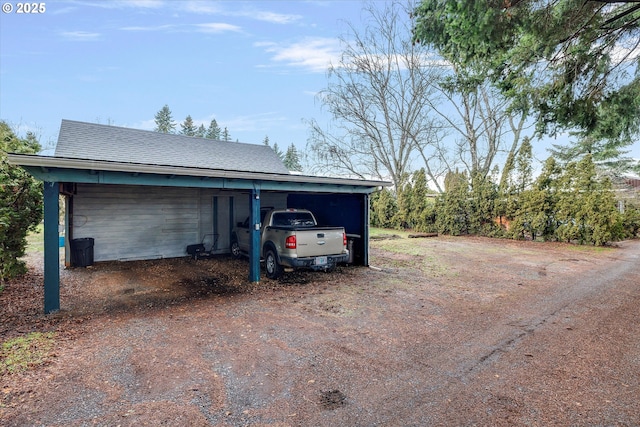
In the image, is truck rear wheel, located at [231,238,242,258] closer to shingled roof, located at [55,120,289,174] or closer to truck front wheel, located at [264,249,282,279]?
shingled roof, located at [55,120,289,174]

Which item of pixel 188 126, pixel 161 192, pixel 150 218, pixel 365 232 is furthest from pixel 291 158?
pixel 365 232

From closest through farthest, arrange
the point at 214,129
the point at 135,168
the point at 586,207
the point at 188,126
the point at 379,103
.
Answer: the point at 135,168
the point at 586,207
the point at 379,103
the point at 188,126
the point at 214,129

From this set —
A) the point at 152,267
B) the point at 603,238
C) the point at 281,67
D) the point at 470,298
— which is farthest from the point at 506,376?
the point at 281,67

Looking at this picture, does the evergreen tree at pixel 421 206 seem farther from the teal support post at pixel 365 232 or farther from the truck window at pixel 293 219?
the truck window at pixel 293 219

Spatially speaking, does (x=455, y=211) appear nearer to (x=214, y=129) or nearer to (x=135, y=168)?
(x=135, y=168)

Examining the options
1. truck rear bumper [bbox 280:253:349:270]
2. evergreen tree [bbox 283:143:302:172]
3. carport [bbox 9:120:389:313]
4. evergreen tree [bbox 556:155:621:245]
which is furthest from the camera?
evergreen tree [bbox 283:143:302:172]

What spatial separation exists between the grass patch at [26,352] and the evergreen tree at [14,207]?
277cm

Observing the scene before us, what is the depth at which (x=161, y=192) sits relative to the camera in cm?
1120

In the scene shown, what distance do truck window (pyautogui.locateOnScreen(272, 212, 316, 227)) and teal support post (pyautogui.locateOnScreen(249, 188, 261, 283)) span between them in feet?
3.37

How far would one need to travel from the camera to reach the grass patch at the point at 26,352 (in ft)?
11.6

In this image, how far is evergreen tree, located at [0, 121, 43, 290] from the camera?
20.8 feet

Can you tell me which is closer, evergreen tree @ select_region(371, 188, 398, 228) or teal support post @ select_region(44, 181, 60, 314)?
teal support post @ select_region(44, 181, 60, 314)

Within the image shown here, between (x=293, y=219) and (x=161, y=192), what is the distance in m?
5.49
